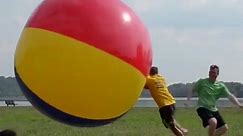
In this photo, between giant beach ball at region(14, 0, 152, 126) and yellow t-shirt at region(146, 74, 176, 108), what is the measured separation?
3716mm

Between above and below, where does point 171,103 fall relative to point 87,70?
below

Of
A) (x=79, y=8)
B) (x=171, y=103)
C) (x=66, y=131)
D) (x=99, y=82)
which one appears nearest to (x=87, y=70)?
(x=99, y=82)

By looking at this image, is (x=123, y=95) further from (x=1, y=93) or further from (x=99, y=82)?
(x=1, y=93)

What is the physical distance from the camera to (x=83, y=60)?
6.15 m

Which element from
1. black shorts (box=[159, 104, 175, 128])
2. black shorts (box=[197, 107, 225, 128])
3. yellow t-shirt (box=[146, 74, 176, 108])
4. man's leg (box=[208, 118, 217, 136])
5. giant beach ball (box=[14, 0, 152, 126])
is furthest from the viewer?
black shorts (box=[197, 107, 225, 128])

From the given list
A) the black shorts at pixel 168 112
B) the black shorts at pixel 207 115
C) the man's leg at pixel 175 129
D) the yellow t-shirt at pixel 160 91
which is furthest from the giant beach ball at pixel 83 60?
the black shorts at pixel 207 115

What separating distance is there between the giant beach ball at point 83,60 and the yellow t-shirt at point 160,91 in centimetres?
372

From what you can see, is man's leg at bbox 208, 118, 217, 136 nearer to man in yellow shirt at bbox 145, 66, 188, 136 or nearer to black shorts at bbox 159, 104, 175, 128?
man in yellow shirt at bbox 145, 66, 188, 136

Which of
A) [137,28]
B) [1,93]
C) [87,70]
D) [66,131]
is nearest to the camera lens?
[87,70]

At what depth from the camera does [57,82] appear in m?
6.17

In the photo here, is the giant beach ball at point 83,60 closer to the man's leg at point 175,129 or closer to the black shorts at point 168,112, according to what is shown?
the black shorts at point 168,112

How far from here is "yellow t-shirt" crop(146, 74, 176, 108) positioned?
1033 cm

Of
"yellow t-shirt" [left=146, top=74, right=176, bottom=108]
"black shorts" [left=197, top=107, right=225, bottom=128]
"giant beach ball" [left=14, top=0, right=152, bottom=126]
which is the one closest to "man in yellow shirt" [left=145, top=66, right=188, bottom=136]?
"yellow t-shirt" [left=146, top=74, right=176, bottom=108]

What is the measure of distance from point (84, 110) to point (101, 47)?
24.8 inches
